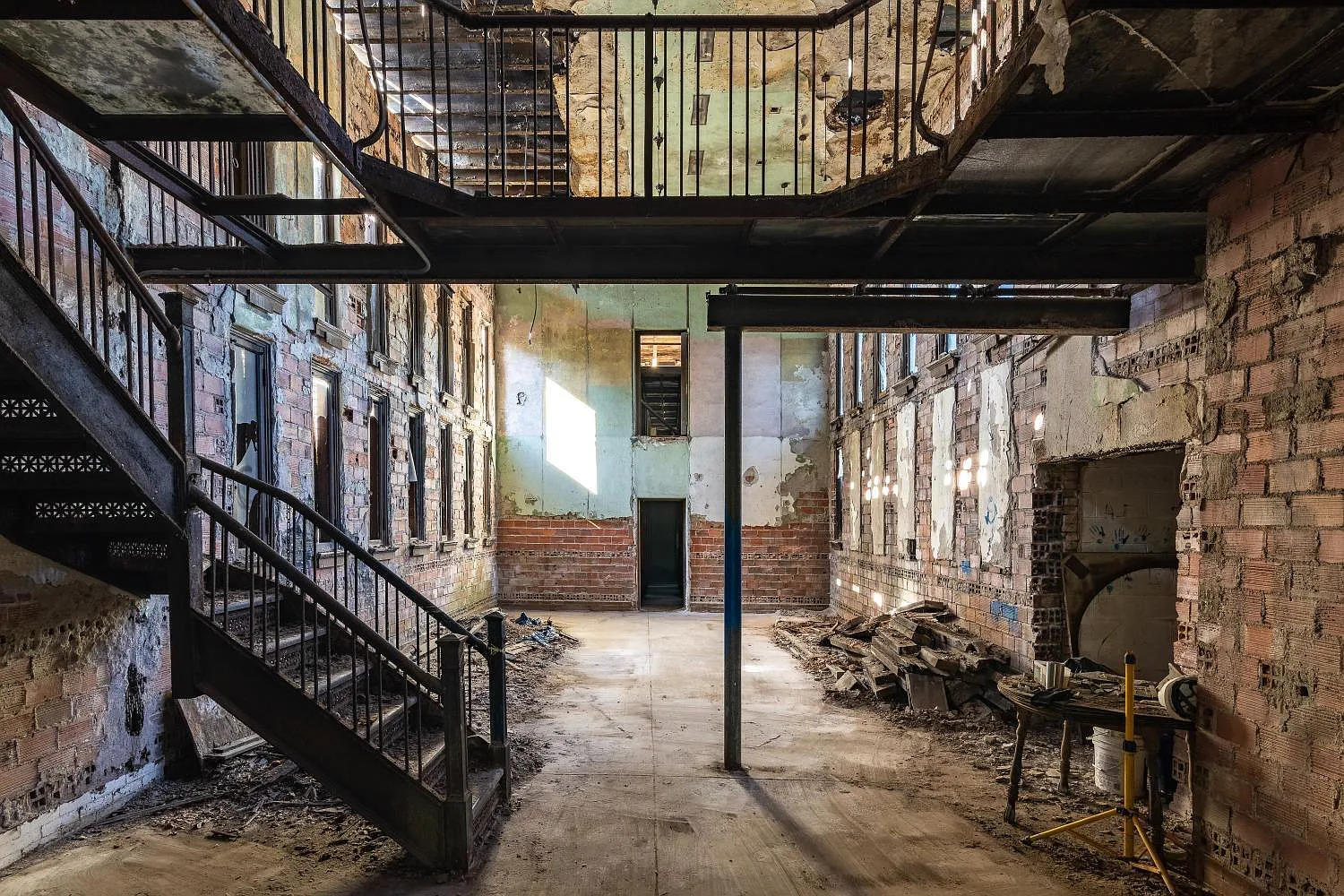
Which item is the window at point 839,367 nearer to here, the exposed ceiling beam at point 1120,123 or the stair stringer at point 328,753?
the exposed ceiling beam at point 1120,123

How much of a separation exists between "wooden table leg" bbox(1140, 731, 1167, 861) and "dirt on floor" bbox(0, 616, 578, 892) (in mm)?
3924

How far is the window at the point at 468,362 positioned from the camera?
43.8 ft

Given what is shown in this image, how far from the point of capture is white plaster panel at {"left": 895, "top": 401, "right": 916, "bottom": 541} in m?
9.74

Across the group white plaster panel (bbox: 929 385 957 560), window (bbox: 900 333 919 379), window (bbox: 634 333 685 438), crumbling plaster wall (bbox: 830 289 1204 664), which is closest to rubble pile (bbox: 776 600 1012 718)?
crumbling plaster wall (bbox: 830 289 1204 664)

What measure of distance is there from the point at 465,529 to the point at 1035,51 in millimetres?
12163

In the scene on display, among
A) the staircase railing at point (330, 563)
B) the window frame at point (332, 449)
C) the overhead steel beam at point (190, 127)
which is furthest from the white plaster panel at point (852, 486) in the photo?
the overhead steel beam at point (190, 127)

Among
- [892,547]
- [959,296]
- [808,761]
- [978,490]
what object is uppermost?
[959,296]

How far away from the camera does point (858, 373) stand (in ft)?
42.2

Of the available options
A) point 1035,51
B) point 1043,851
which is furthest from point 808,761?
point 1035,51

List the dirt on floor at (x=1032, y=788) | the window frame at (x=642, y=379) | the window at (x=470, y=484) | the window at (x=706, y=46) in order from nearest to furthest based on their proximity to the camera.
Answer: the dirt on floor at (x=1032, y=788)
the window at (x=706, y=46)
the window at (x=470, y=484)
the window frame at (x=642, y=379)

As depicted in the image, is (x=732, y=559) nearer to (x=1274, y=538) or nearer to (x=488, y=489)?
(x=1274, y=538)

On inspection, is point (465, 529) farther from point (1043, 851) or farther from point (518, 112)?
point (1043, 851)

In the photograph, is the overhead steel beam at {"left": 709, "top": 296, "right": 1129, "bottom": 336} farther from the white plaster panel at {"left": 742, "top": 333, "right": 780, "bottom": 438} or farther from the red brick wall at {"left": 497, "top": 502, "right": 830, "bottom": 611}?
the red brick wall at {"left": 497, "top": 502, "right": 830, "bottom": 611}

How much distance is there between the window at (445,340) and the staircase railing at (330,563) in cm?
414
